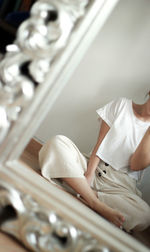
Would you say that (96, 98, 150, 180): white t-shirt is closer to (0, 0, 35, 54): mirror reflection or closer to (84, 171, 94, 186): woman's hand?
(84, 171, 94, 186): woman's hand

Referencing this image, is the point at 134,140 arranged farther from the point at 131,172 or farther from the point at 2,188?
the point at 2,188

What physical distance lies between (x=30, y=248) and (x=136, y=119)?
53 cm

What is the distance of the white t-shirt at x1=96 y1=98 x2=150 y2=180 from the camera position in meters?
0.85

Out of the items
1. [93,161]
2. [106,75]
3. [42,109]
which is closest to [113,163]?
[93,161]

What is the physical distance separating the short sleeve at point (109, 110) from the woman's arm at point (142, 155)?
0.37ft

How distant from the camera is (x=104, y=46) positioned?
827mm

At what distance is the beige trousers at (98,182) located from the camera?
30.1 inches

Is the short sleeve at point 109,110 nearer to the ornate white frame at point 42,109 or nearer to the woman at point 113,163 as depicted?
the woman at point 113,163

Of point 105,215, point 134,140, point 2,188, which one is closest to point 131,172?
point 134,140

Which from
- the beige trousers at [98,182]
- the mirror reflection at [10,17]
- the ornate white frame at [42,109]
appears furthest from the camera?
the beige trousers at [98,182]

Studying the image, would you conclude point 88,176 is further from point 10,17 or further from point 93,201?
point 10,17

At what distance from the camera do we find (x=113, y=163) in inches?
33.7

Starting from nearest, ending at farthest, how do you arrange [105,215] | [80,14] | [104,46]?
[80,14] → [105,215] → [104,46]

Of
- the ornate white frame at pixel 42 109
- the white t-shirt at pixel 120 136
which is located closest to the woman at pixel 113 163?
the white t-shirt at pixel 120 136
